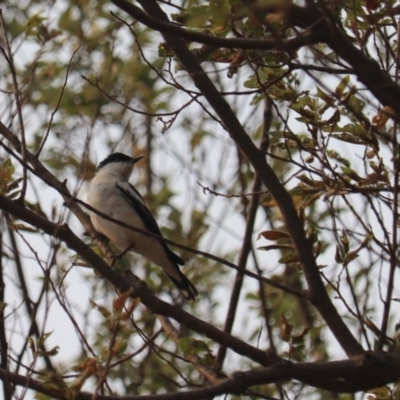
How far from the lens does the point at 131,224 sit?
23.0 feet

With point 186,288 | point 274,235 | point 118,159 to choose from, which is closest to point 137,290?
point 274,235

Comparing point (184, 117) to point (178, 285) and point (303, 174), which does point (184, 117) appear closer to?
point (178, 285)

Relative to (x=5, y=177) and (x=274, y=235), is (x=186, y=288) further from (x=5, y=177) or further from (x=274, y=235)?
(x=5, y=177)

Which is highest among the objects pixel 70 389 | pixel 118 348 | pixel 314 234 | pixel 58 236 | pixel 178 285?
pixel 178 285

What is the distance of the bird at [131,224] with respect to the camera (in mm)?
6887

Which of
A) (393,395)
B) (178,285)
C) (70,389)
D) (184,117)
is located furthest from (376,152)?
(184,117)

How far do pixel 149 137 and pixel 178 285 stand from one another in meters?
3.36

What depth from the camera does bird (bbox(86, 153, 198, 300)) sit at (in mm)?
6887

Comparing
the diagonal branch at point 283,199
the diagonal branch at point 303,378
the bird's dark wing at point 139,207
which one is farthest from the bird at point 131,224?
the diagonal branch at point 303,378

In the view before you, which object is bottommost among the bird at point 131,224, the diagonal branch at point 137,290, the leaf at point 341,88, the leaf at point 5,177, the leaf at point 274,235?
the diagonal branch at point 137,290

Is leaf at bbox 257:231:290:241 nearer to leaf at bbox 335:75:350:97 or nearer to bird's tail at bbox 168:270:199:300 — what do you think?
leaf at bbox 335:75:350:97

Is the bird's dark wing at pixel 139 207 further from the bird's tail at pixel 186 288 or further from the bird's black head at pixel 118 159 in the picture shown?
the bird's black head at pixel 118 159

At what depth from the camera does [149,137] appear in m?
10.0

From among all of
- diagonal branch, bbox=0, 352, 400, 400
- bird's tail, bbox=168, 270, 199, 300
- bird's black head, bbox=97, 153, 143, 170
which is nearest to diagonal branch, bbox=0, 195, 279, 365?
diagonal branch, bbox=0, 352, 400, 400
